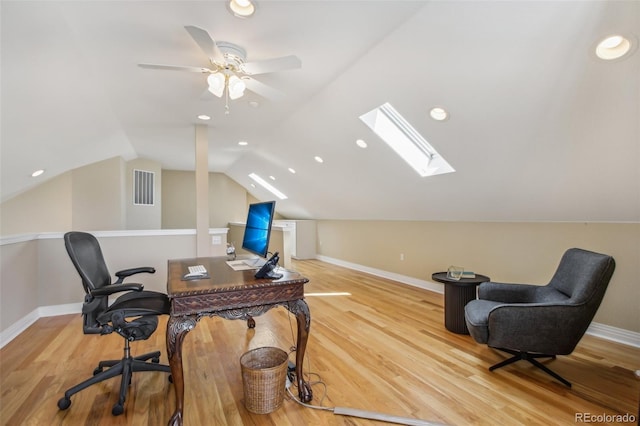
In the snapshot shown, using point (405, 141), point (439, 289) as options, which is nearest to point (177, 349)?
point (405, 141)

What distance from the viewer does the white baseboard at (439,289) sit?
277 cm

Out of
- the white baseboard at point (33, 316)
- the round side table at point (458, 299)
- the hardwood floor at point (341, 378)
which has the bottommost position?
the hardwood floor at point (341, 378)

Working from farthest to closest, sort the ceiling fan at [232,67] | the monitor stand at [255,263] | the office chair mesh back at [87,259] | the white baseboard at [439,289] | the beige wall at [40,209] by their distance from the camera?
the beige wall at [40,209] → the white baseboard at [439,289] → the monitor stand at [255,263] → the ceiling fan at [232,67] → the office chair mesh back at [87,259]

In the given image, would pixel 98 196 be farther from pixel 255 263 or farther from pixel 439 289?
pixel 439 289

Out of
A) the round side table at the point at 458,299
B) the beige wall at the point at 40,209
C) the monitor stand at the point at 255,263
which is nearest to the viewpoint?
the monitor stand at the point at 255,263

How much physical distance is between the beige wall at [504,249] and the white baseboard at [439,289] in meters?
0.05

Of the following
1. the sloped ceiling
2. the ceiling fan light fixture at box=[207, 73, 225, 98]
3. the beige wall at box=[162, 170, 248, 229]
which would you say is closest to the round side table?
the sloped ceiling

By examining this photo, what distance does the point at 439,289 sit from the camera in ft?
14.9

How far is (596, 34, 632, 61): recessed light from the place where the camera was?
1.65 metres

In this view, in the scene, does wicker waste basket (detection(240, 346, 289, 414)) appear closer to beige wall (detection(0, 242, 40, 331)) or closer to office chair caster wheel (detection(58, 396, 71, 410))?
office chair caster wheel (detection(58, 396, 71, 410))

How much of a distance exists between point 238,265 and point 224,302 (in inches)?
26.2

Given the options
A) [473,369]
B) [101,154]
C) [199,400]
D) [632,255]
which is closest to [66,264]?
[101,154]

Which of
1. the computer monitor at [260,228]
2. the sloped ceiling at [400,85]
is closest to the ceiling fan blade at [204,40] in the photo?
the sloped ceiling at [400,85]

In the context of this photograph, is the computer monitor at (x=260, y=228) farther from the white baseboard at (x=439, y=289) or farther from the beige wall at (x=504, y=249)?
the white baseboard at (x=439, y=289)
